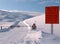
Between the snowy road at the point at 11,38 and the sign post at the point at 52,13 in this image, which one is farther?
the sign post at the point at 52,13

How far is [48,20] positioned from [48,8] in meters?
1.40

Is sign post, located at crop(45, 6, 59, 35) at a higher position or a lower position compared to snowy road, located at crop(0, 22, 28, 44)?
higher

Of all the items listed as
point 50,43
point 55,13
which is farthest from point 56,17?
point 50,43

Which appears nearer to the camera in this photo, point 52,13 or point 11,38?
point 11,38

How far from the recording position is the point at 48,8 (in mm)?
16859

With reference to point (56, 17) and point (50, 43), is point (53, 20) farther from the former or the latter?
point (50, 43)

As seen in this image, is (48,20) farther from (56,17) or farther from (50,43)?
(50,43)

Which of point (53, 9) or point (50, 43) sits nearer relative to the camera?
point (50, 43)

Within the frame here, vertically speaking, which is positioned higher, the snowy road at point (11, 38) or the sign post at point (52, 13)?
the sign post at point (52, 13)

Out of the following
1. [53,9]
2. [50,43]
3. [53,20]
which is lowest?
[50,43]

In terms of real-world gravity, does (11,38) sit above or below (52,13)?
below

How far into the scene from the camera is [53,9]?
1678cm

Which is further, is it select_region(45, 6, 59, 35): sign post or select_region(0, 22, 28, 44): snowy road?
select_region(45, 6, 59, 35): sign post

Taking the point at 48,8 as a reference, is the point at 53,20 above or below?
below
